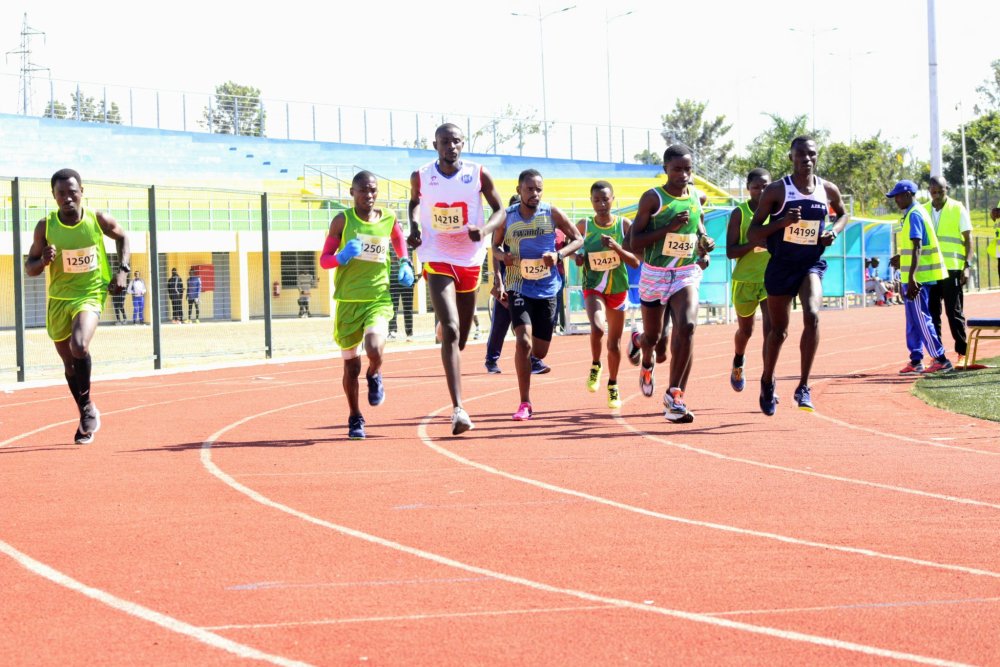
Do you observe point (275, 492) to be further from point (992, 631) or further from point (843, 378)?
point (843, 378)

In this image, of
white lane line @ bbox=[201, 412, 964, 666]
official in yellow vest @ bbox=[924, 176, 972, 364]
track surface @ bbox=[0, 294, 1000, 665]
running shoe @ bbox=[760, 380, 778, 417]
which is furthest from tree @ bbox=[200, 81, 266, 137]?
white lane line @ bbox=[201, 412, 964, 666]

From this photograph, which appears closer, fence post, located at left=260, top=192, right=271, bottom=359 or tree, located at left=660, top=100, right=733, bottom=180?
fence post, located at left=260, top=192, right=271, bottom=359

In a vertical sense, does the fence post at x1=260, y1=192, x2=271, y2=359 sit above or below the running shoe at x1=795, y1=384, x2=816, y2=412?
above

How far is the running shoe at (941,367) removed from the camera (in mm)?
15828

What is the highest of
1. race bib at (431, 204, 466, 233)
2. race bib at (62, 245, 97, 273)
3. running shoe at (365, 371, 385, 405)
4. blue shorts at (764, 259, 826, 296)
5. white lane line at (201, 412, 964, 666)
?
race bib at (431, 204, 466, 233)

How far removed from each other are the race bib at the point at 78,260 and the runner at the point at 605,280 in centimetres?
444

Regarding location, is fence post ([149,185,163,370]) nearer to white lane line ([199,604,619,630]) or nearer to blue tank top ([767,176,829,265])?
blue tank top ([767,176,829,265])

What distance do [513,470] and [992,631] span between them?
4517mm

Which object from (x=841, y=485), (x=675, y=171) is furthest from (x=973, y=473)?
(x=675, y=171)

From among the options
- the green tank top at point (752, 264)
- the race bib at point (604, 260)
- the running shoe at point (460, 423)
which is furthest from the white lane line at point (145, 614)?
the green tank top at point (752, 264)

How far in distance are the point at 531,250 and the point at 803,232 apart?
8.82ft

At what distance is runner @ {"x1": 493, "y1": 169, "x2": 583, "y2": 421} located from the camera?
1207 cm

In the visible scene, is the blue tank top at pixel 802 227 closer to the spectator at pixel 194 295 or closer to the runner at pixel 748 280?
the runner at pixel 748 280

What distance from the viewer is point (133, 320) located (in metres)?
21.5
